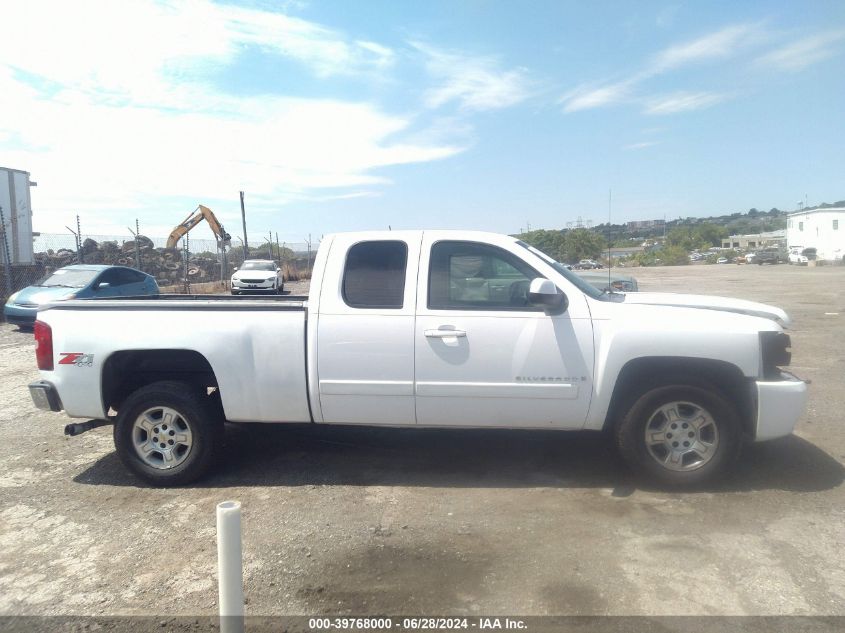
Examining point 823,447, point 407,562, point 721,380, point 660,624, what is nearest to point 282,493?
point 407,562

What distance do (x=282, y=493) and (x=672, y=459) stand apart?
2916mm

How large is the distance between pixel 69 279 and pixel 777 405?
14.4 m

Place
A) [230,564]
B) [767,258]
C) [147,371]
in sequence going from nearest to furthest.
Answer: [230,564], [147,371], [767,258]

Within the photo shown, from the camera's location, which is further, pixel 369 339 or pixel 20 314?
pixel 20 314

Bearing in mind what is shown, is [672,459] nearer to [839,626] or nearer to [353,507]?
[839,626]

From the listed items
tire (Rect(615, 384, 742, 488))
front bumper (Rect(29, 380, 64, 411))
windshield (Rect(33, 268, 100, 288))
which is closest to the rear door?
tire (Rect(615, 384, 742, 488))

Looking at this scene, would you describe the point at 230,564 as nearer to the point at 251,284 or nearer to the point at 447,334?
the point at 447,334

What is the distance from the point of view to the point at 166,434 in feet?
17.3

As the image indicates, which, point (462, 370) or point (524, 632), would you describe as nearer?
point (524, 632)

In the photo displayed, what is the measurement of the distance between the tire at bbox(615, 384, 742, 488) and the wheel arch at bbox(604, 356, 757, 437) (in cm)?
8

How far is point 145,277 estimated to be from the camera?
630 inches

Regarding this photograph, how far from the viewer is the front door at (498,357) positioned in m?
4.88

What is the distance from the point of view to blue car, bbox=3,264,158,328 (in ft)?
46.5

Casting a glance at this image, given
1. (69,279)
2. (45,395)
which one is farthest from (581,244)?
(69,279)
